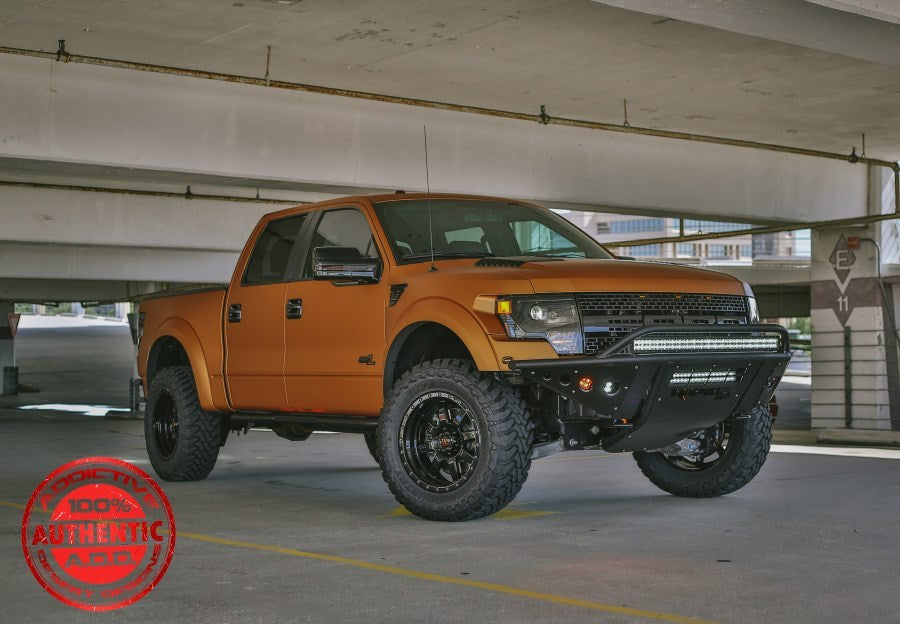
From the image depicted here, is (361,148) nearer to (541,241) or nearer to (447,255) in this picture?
(541,241)

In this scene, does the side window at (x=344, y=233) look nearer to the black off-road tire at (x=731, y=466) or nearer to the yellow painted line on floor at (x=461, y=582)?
the yellow painted line on floor at (x=461, y=582)

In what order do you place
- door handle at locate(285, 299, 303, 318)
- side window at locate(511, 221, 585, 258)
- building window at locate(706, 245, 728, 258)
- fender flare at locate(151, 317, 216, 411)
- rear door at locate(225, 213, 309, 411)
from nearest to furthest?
side window at locate(511, 221, 585, 258) → door handle at locate(285, 299, 303, 318) → rear door at locate(225, 213, 309, 411) → fender flare at locate(151, 317, 216, 411) → building window at locate(706, 245, 728, 258)

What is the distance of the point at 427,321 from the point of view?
723 cm

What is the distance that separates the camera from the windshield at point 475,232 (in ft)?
25.8

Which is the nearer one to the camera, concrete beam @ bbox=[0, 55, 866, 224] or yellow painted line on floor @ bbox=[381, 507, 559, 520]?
yellow painted line on floor @ bbox=[381, 507, 559, 520]

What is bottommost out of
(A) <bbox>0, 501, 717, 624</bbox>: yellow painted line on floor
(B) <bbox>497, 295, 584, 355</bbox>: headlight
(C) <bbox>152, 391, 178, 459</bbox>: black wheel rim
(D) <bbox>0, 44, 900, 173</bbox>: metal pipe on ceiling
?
(A) <bbox>0, 501, 717, 624</bbox>: yellow painted line on floor

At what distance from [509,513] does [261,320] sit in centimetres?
236

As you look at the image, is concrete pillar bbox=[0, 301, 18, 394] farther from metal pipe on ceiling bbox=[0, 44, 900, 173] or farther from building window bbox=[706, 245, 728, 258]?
building window bbox=[706, 245, 728, 258]

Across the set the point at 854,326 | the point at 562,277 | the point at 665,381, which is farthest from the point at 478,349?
the point at 854,326

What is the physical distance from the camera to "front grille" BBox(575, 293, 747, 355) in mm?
6773

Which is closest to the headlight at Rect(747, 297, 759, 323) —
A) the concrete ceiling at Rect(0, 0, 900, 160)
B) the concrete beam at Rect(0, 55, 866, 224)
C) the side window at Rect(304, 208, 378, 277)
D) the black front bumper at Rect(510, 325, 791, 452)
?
the black front bumper at Rect(510, 325, 791, 452)

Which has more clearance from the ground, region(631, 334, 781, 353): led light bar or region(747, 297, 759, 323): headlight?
region(747, 297, 759, 323): headlight

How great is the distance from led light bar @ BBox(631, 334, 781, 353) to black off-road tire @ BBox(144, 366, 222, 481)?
4.08 metres

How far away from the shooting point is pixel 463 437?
7117mm
